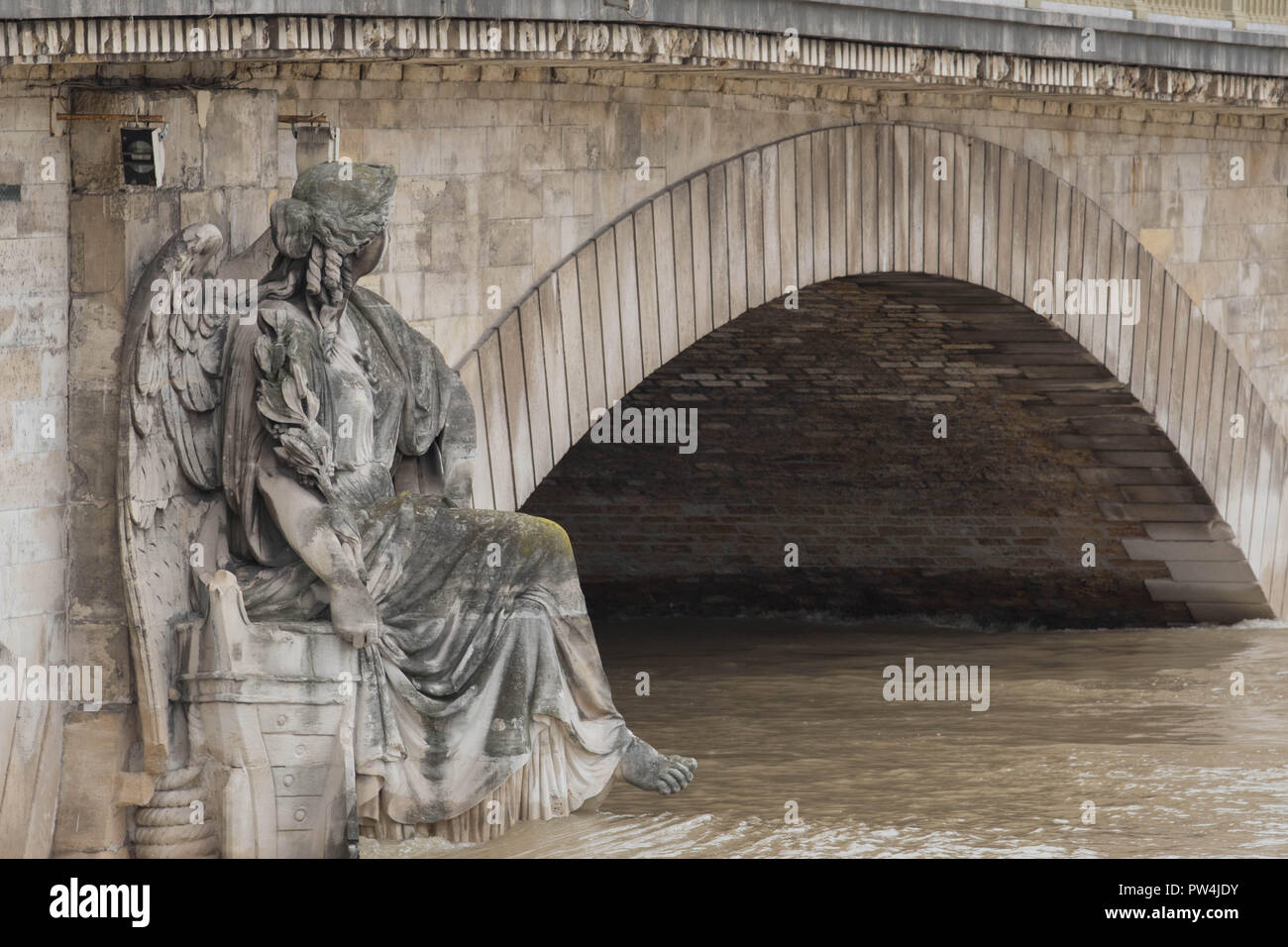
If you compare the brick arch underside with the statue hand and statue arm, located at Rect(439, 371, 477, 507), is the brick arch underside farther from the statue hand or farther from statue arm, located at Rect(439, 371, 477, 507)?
the statue hand

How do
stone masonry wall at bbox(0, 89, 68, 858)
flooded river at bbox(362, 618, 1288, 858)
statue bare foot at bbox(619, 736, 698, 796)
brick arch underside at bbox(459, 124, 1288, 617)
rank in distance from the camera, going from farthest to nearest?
brick arch underside at bbox(459, 124, 1288, 617), flooded river at bbox(362, 618, 1288, 858), statue bare foot at bbox(619, 736, 698, 796), stone masonry wall at bbox(0, 89, 68, 858)

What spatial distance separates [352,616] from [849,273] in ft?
13.4

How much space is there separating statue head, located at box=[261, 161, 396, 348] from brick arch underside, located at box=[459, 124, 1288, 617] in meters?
1.27

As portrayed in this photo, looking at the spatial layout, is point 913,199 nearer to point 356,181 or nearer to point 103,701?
point 356,181

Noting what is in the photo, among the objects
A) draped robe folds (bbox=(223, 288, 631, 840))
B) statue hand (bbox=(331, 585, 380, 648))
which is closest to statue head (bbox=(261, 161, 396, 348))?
draped robe folds (bbox=(223, 288, 631, 840))

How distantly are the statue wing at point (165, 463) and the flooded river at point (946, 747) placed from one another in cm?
90

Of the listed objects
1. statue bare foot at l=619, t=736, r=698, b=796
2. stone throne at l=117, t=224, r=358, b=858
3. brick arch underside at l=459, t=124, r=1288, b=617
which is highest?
brick arch underside at l=459, t=124, r=1288, b=617

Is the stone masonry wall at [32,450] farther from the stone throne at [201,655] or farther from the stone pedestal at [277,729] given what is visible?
the stone pedestal at [277,729]

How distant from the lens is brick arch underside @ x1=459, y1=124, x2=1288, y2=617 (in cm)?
884

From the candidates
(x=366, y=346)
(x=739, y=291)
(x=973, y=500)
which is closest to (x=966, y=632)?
(x=973, y=500)

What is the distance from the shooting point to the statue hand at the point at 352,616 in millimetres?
7082

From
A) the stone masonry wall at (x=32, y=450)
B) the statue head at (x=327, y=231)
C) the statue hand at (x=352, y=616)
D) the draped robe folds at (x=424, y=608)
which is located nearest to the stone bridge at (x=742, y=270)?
the stone masonry wall at (x=32, y=450)

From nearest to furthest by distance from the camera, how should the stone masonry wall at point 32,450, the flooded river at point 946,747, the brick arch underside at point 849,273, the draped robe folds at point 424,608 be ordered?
the stone masonry wall at point 32,450, the draped robe folds at point 424,608, the flooded river at point 946,747, the brick arch underside at point 849,273

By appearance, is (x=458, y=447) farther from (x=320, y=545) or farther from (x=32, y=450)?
(x=32, y=450)
